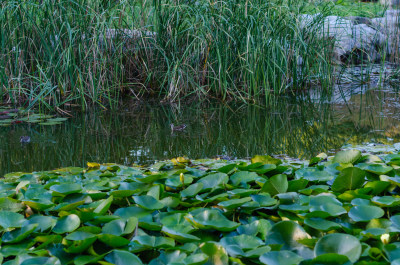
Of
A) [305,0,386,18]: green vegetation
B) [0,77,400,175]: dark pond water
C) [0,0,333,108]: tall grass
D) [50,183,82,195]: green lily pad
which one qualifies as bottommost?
[0,77,400,175]: dark pond water

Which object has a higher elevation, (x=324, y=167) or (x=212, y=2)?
(x=212, y=2)

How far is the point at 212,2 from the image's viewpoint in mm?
4363

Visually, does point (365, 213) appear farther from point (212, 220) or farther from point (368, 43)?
point (368, 43)

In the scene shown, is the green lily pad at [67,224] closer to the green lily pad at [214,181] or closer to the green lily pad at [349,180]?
the green lily pad at [214,181]

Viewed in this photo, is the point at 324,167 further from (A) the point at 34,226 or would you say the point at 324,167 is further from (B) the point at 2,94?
(B) the point at 2,94

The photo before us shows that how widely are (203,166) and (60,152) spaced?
1076mm

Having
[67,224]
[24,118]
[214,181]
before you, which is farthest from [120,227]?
[24,118]

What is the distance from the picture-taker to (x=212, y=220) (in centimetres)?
132

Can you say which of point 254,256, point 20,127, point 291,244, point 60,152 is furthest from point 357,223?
point 20,127

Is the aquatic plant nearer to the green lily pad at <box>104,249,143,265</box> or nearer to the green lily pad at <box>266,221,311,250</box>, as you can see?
the green lily pad at <box>104,249,143,265</box>

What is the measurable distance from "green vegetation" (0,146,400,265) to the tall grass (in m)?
2.19

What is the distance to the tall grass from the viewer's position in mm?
3869

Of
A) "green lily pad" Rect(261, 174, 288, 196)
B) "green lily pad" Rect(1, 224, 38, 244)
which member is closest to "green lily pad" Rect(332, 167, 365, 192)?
"green lily pad" Rect(261, 174, 288, 196)

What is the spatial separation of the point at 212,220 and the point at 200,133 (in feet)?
6.38
